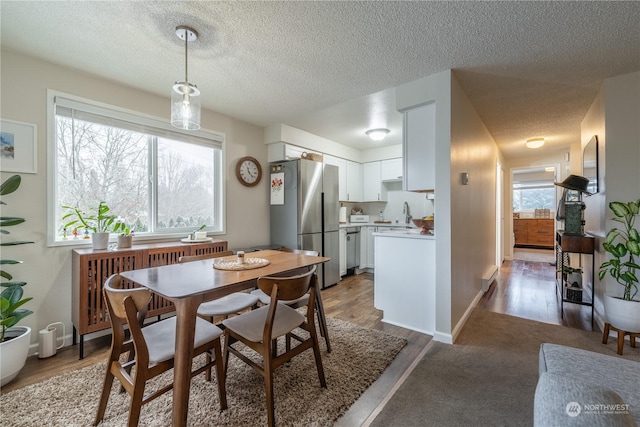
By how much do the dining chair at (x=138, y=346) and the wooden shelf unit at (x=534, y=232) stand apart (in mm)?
9196

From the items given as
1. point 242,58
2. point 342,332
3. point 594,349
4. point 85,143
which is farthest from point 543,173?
point 85,143

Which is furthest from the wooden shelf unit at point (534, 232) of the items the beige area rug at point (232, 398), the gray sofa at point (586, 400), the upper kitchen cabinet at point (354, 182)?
the gray sofa at point (586, 400)

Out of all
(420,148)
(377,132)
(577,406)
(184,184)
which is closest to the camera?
(577,406)

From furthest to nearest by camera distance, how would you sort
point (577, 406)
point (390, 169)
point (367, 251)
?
point (390, 169) → point (367, 251) → point (577, 406)

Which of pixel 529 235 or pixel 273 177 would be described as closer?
pixel 273 177

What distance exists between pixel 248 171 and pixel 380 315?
254 centimetres

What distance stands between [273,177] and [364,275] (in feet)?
7.72

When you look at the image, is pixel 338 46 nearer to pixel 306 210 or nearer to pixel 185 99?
pixel 185 99

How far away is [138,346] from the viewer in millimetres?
1250

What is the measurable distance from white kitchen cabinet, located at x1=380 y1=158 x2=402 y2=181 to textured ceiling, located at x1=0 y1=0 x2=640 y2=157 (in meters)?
2.06

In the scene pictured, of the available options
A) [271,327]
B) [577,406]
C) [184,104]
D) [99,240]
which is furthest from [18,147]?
[577,406]

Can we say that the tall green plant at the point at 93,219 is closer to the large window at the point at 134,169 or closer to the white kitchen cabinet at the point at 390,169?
the large window at the point at 134,169

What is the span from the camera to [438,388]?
1.73 metres

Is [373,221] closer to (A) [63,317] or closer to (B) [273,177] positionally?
(B) [273,177]
